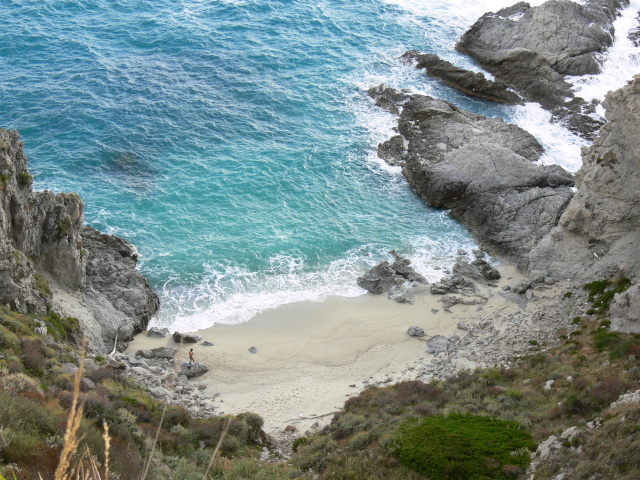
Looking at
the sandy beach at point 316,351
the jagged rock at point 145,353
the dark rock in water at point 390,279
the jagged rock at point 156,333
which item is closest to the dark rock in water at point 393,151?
the dark rock in water at point 390,279

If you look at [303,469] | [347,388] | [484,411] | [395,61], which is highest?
[395,61]

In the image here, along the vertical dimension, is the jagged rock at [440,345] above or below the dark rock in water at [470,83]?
below

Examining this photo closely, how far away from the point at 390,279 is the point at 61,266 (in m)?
21.0

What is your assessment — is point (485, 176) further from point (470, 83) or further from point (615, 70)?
point (615, 70)

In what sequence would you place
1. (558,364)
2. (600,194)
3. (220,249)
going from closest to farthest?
(558,364) → (600,194) → (220,249)

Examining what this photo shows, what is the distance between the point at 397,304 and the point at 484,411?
13361 millimetres

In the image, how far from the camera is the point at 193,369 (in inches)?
1165

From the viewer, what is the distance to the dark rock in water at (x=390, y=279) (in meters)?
36.4

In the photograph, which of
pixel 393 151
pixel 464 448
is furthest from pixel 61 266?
pixel 393 151

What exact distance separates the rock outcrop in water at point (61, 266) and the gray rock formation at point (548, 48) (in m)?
43.7

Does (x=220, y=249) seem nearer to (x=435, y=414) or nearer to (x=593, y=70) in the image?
(x=435, y=414)

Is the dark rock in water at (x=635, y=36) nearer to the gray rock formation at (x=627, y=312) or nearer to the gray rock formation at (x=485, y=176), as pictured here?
the gray rock formation at (x=485, y=176)

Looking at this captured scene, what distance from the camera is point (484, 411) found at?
888 inches

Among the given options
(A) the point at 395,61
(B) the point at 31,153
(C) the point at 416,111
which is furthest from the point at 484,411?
(A) the point at 395,61
